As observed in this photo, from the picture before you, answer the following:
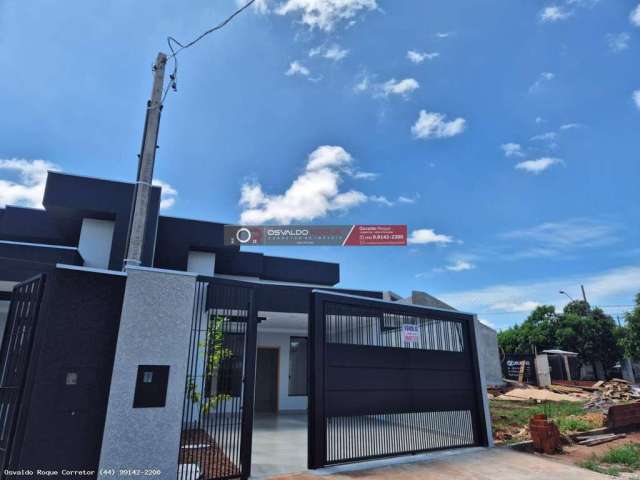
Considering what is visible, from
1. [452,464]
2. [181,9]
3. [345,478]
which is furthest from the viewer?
[181,9]

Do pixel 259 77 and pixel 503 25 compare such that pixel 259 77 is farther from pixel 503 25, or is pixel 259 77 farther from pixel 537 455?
pixel 537 455

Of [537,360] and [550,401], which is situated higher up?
[537,360]

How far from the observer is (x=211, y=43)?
7.48m

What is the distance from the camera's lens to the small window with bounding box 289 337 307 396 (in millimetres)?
14141

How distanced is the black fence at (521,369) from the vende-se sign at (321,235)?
17268 mm

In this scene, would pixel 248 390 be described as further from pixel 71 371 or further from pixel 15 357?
pixel 15 357

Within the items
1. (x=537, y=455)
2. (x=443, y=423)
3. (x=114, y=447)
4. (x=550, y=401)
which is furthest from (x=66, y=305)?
(x=550, y=401)

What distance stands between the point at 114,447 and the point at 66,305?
→ 65.1 inches

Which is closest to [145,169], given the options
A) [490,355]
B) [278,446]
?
[278,446]

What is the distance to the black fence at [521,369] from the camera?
23250 millimetres

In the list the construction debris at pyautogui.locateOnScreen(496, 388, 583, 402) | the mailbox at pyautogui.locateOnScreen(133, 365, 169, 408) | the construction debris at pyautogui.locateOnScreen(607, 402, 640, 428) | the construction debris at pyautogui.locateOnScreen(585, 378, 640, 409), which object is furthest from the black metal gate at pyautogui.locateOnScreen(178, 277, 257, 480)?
the construction debris at pyautogui.locateOnScreen(496, 388, 583, 402)

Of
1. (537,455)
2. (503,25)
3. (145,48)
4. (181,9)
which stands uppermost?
(503,25)

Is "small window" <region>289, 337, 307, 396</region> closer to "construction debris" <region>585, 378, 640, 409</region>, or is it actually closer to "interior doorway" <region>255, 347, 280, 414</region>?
"interior doorway" <region>255, 347, 280, 414</region>

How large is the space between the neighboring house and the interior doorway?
12.7 ft
